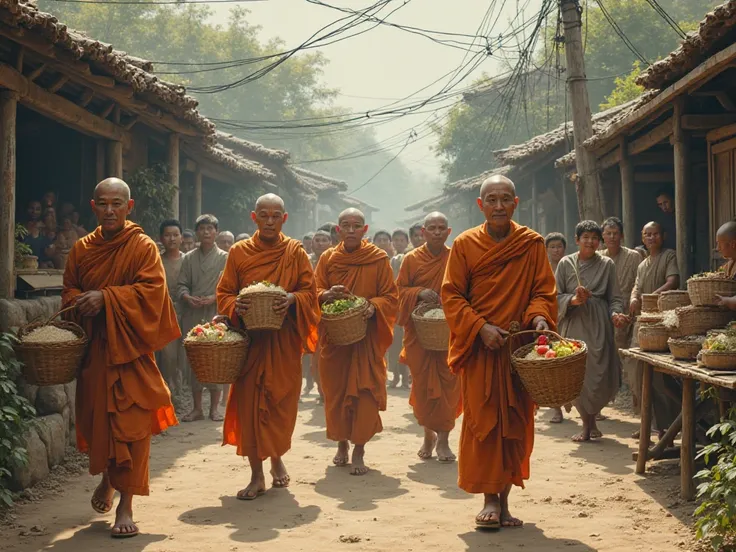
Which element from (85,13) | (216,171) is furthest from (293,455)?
(85,13)

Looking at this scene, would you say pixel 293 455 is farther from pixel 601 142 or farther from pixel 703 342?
pixel 601 142

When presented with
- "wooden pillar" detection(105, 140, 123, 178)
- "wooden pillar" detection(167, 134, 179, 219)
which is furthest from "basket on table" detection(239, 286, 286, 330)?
"wooden pillar" detection(167, 134, 179, 219)

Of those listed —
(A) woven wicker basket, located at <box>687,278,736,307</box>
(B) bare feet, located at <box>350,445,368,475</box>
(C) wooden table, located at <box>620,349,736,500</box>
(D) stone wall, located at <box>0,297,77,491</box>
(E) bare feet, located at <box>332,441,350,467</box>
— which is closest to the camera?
(C) wooden table, located at <box>620,349,736,500</box>

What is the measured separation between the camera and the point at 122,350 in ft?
18.2

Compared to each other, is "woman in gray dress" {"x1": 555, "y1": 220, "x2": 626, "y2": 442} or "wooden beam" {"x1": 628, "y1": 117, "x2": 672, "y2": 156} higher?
"wooden beam" {"x1": 628, "y1": 117, "x2": 672, "y2": 156}

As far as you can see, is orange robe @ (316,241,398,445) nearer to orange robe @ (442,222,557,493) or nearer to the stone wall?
orange robe @ (442,222,557,493)

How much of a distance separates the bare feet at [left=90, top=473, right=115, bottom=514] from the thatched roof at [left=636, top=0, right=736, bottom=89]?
18.7ft

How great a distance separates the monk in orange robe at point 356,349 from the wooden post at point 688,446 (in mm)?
2515

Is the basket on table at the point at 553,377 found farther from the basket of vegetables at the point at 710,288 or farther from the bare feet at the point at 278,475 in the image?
the bare feet at the point at 278,475

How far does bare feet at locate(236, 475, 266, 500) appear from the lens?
639cm

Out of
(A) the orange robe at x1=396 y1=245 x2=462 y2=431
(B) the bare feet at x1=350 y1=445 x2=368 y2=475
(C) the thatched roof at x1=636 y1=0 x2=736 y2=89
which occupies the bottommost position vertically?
(B) the bare feet at x1=350 y1=445 x2=368 y2=475

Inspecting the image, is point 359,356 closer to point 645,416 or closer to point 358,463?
point 358,463

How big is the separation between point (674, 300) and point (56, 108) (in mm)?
6244

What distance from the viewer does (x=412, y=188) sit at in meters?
128
